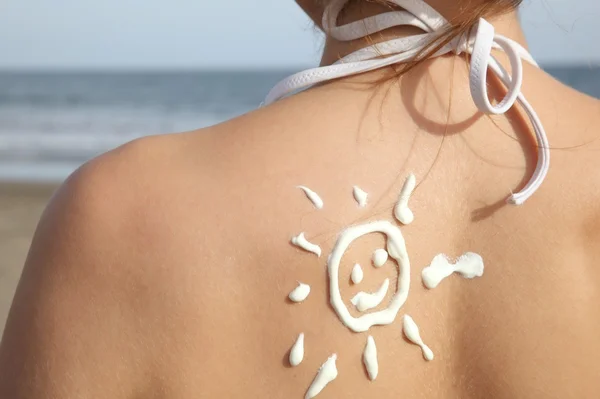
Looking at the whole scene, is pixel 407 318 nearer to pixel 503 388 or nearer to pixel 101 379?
pixel 503 388

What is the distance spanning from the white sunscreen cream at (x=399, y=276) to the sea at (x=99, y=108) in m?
4.74

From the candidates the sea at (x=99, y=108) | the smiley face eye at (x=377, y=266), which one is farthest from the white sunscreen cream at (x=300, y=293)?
the sea at (x=99, y=108)

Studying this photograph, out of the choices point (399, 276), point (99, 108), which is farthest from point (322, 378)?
point (99, 108)

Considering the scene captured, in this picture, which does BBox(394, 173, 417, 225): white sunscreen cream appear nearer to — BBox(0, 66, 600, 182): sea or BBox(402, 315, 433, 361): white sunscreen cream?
BBox(402, 315, 433, 361): white sunscreen cream

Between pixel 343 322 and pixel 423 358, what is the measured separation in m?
0.10

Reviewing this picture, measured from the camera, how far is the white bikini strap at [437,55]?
916 millimetres

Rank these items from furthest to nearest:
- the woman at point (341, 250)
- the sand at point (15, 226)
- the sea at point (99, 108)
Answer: the sea at point (99, 108)
the sand at point (15, 226)
the woman at point (341, 250)

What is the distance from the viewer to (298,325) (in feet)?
3.05

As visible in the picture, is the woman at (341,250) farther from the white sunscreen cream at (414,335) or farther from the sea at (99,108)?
the sea at (99,108)

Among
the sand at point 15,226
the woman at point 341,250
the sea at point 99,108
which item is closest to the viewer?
the woman at point 341,250

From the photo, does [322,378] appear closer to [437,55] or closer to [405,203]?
[405,203]

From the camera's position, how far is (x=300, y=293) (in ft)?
3.04

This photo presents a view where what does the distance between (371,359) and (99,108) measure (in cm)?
1481

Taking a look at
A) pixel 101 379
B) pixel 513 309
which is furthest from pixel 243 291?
pixel 513 309
